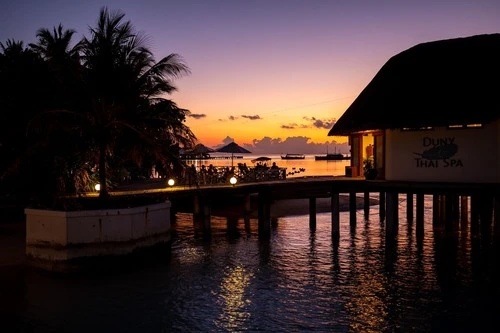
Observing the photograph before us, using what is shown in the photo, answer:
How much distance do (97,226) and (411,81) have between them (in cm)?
1442

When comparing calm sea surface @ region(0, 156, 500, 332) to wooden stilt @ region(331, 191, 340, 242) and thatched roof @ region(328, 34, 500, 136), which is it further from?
thatched roof @ region(328, 34, 500, 136)

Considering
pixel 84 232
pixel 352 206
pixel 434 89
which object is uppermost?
pixel 434 89

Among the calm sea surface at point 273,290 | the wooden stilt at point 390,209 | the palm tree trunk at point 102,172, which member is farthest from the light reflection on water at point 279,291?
the palm tree trunk at point 102,172

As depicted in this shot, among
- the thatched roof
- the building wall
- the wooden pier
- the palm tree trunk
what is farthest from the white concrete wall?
the building wall

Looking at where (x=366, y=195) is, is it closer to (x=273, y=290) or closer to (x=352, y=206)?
(x=352, y=206)

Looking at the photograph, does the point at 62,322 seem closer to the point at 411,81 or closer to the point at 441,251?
the point at 441,251

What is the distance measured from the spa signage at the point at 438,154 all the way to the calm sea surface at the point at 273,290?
352 cm

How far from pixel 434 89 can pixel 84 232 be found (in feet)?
48.0

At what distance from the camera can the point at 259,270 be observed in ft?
56.7

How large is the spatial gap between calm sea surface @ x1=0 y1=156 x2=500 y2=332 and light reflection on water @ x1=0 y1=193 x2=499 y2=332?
0.09ft

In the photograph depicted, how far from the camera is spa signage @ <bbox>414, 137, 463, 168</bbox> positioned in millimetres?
19203

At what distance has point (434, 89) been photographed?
67.9 ft

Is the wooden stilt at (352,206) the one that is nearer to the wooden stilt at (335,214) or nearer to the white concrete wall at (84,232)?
the wooden stilt at (335,214)

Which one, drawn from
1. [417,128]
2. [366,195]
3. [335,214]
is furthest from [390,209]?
[366,195]
